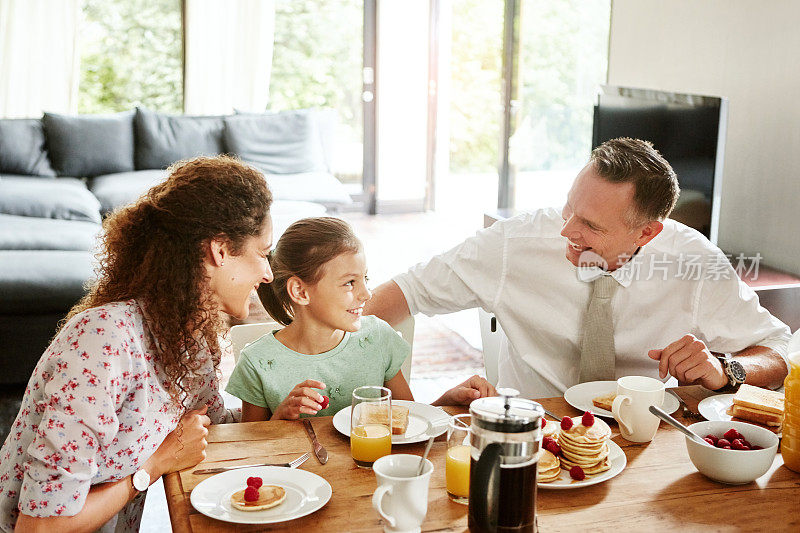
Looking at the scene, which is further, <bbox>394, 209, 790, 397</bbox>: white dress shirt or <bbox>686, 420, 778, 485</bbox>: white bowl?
<bbox>394, 209, 790, 397</bbox>: white dress shirt

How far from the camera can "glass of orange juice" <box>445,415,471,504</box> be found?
1.23 m

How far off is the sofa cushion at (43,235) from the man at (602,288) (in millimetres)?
2554

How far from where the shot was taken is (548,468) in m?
1.27

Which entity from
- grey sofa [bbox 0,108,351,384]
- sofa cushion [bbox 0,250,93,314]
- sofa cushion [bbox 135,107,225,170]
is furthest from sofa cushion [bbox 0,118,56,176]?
sofa cushion [bbox 0,250,93,314]

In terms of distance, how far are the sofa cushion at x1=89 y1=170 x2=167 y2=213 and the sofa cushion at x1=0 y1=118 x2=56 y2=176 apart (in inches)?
13.4

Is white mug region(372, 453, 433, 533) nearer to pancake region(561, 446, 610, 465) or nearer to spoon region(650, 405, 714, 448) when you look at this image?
pancake region(561, 446, 610, 465)

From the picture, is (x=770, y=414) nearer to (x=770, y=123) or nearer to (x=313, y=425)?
(x=313, y=425)

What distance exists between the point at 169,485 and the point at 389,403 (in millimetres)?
357

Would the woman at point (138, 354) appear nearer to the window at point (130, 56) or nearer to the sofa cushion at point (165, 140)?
the sofa cushion at point (165, 140)

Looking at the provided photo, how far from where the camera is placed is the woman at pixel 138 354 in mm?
1201

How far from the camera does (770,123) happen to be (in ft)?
9.97

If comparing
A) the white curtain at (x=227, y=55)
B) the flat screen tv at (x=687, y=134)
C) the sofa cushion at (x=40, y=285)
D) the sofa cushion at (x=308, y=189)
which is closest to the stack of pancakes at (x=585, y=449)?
the flat screen tv at (x=687, y=134)

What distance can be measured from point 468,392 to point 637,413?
313mm

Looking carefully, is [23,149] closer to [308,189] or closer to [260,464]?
[308,189]
